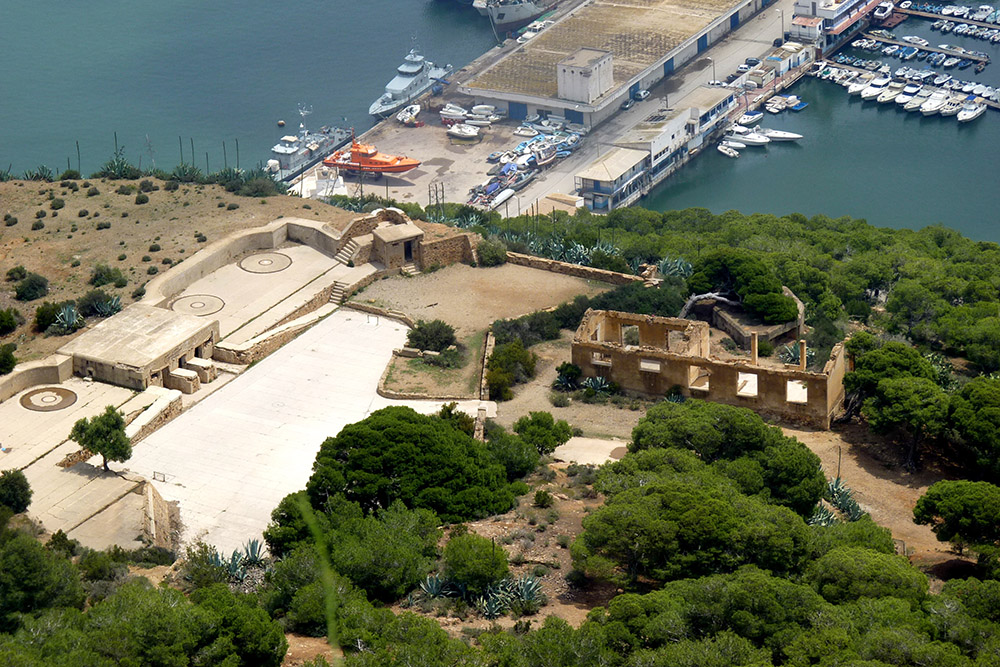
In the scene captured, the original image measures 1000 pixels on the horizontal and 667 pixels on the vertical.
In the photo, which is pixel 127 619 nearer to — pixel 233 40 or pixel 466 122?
pixel 466 122

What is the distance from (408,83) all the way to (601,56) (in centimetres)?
1478

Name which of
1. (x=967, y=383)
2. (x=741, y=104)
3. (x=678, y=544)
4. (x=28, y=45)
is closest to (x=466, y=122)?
(x=741, y=104)

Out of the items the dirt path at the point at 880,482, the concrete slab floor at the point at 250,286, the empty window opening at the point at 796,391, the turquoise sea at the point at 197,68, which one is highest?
the empty window opening at the point at 796,391

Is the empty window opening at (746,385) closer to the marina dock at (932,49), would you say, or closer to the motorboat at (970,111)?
the motorboat at (970,111)

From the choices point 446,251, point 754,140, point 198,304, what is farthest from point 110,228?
point 754,140

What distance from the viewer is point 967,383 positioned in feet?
173

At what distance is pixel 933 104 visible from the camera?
368ft

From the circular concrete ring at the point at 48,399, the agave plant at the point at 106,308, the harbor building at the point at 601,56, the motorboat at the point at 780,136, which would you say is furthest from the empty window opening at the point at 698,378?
the motorboat at the point at 780,136

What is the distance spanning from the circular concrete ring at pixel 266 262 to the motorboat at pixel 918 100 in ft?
203

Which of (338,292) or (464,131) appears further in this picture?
(464,131)

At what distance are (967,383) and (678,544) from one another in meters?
16.3

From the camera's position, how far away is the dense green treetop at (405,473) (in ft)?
150

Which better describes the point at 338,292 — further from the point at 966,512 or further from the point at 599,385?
the point at 966,512

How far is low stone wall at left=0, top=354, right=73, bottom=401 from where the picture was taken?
177 ft
